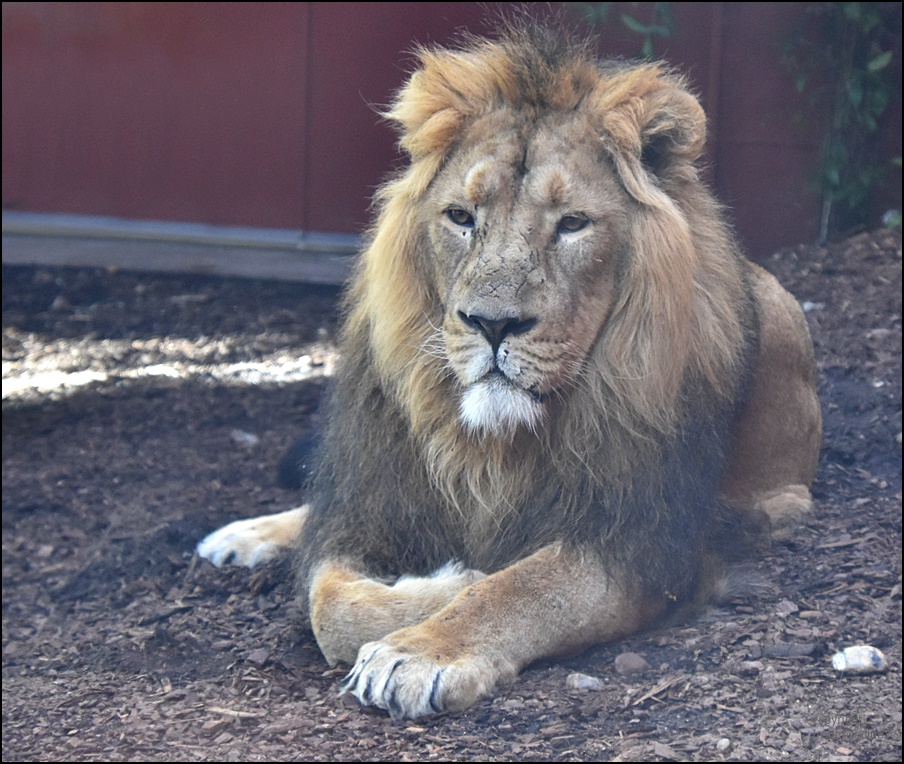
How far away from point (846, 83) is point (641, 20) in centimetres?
121

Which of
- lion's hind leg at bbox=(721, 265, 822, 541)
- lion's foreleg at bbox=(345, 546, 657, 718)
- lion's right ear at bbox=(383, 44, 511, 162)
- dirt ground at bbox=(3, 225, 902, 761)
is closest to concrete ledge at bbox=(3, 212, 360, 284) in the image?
dirt ground at bbox=(3, 225, 902, 761)

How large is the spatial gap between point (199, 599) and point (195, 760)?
1.15 metres

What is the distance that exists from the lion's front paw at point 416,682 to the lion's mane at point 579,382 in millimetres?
491

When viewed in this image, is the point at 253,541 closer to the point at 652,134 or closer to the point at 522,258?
the point at 522,258

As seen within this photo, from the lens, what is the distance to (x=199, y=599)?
4.00m

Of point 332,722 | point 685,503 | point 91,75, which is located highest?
point 91,75

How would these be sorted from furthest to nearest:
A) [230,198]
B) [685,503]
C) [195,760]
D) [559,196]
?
[230,198]
[685,503]
[559,196]
[195,760]

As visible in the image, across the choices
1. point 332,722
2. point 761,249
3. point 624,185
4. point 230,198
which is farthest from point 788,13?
point 332,722

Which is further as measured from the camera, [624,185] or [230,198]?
[230,198]

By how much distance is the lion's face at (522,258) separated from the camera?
2.98 m

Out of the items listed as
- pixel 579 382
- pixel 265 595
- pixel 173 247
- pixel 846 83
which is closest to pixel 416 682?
pixel 579 382

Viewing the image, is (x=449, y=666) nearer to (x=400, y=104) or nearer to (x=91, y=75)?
(x=400, y=104)

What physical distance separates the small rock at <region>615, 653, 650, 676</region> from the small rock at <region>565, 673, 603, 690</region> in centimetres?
10

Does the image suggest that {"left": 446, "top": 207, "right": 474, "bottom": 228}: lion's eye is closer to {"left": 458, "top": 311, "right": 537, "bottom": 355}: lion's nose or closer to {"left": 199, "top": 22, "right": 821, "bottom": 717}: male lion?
{"left": 199, "top": 22, "right": 821, "bottom": 717}: male lion
